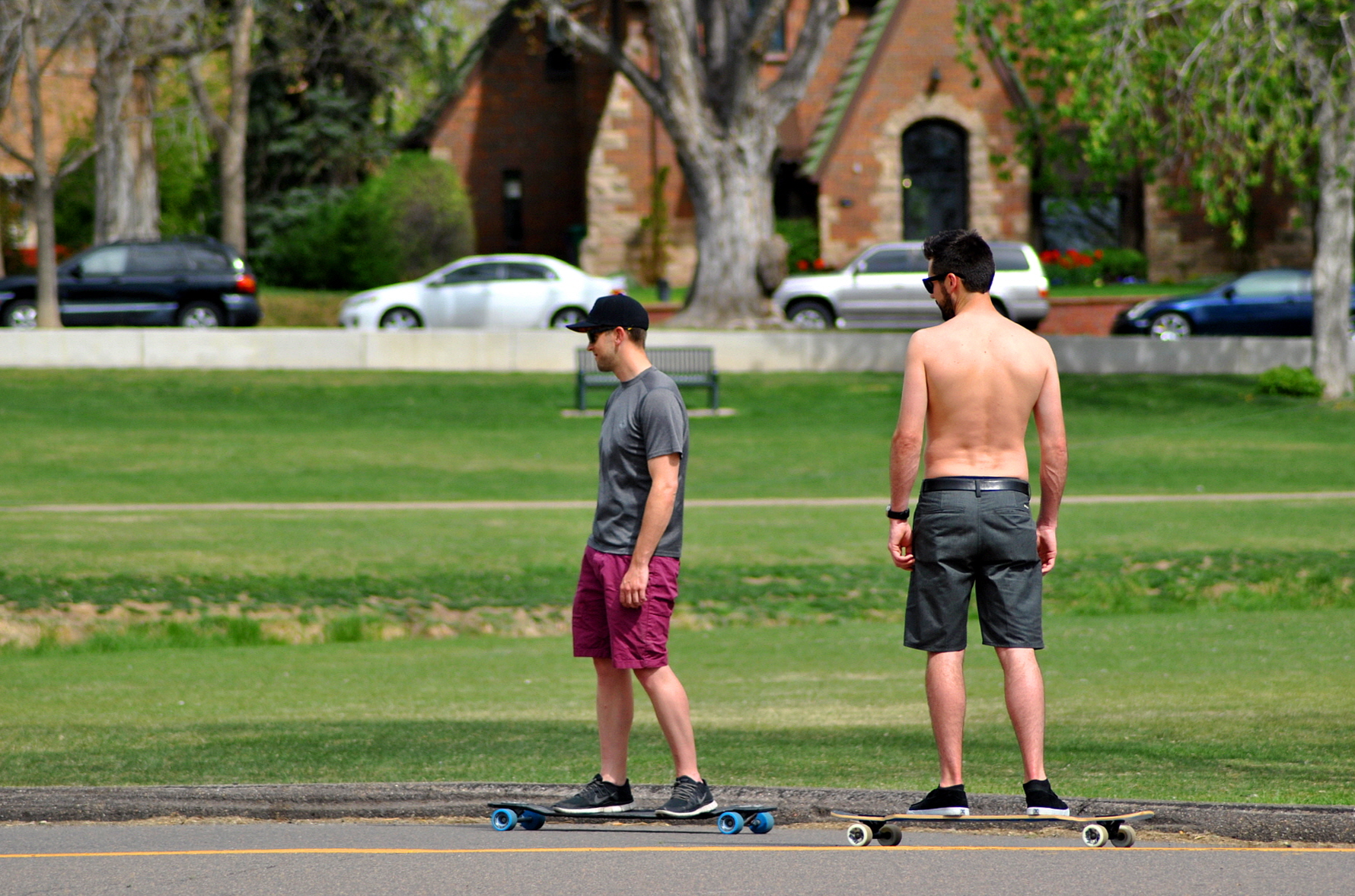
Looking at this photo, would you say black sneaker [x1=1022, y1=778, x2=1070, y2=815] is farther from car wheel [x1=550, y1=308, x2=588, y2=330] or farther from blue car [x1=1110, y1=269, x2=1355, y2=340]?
blue car [x1=1110, y1=269, x2=1355, y2=340]

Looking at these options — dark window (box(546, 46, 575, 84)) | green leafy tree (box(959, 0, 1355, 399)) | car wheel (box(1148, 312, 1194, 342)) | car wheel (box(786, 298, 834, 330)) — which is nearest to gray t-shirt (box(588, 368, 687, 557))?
green leafy tree (box(959, 0, 1355, 399))

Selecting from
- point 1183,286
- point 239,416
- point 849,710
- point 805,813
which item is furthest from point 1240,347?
point 805,813

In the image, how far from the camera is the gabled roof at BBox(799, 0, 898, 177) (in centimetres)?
3975

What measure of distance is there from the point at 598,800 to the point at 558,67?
41635mm

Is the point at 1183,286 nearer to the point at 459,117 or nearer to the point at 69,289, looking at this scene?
the point at 459,117

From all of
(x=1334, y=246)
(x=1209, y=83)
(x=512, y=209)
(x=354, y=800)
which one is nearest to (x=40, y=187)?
(x=1209, y=83)

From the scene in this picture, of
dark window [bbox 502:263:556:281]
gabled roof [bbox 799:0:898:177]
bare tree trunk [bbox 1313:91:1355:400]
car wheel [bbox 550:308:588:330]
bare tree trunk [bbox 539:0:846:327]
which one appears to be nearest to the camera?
bare tree trunk [bbox 1313:91:1355:400]

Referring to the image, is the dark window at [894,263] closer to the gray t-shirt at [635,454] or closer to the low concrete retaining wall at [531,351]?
the low concrete retaining wall at [531,351]

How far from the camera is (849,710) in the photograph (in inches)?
374

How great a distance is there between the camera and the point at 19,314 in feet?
104

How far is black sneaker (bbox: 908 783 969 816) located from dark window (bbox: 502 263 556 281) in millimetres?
27388

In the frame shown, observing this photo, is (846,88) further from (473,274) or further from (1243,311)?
(473,274)

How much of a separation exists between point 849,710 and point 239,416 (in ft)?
54.7

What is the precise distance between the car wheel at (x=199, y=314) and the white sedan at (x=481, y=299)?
2.45 m
